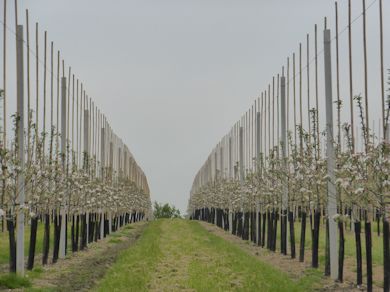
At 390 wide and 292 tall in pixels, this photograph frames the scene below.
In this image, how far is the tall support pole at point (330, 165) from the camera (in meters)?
20.3

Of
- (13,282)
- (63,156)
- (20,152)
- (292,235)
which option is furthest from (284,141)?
(13,282)

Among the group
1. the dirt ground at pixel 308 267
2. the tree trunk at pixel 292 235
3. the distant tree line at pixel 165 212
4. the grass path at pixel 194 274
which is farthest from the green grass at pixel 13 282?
the distant tree line at pixel 165 212

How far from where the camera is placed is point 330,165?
2078cm

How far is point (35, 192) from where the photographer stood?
21.6m

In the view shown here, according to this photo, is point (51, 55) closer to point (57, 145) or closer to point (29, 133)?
point (57, 145)

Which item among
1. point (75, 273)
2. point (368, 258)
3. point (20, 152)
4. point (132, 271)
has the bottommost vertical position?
point (75, 273)

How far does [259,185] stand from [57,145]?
13.5 meters

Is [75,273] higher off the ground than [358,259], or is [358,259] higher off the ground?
[358,259]

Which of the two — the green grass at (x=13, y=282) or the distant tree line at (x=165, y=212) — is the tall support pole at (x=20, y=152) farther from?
the distant tree line at (x=165, y=212)

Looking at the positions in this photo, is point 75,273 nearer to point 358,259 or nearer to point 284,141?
point 358,259

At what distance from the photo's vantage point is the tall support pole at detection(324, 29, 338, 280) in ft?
66.6

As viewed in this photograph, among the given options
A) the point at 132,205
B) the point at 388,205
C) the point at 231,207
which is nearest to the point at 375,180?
the point at 388,205

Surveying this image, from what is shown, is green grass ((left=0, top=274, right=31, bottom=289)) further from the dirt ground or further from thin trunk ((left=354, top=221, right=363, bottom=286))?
thin trunk ((left=354, top=221, right=363, bottom=286))

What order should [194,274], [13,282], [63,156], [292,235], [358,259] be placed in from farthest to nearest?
[63,156] → [292,235] → [194,274] → [358,259] → [13,282]
